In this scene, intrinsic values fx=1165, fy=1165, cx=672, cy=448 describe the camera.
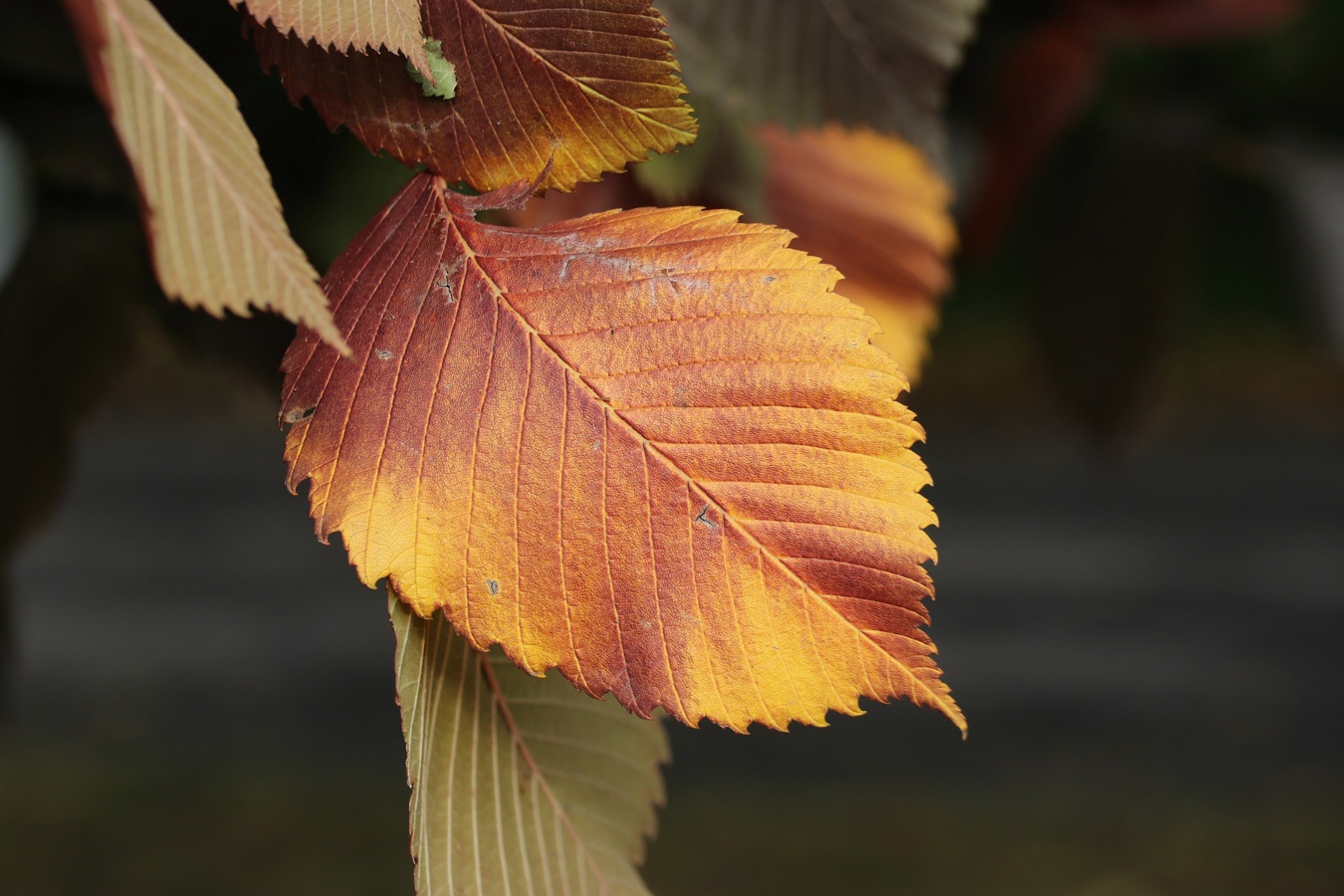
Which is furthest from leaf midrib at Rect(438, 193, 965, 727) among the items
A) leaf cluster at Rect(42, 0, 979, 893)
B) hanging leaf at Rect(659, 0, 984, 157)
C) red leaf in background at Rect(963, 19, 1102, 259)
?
red leaf in background at Rect(963, 19, 1102, 259)

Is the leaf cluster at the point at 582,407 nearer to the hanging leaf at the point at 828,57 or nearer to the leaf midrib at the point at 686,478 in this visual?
the leaf midrib at the point at 686,478

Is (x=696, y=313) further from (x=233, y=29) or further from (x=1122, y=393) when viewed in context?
(x=1122, y=393)

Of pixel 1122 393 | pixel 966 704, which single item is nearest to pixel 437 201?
pixel 1122 393

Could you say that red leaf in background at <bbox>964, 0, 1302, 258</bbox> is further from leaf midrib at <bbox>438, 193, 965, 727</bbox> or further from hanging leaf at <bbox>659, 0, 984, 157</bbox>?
leaf midrib at <bbox>438, 193, 965, 727</bbox>

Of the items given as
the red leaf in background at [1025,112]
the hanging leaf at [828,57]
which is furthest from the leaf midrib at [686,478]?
the red leaf in background at [1025,112]

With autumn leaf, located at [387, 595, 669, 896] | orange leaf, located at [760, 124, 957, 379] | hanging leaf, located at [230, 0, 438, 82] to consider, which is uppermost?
hanging leaf, located at [230, 0, 438, 82]

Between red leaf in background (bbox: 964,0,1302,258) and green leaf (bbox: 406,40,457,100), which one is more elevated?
green leaf (bbox: 406,40,457,100)
